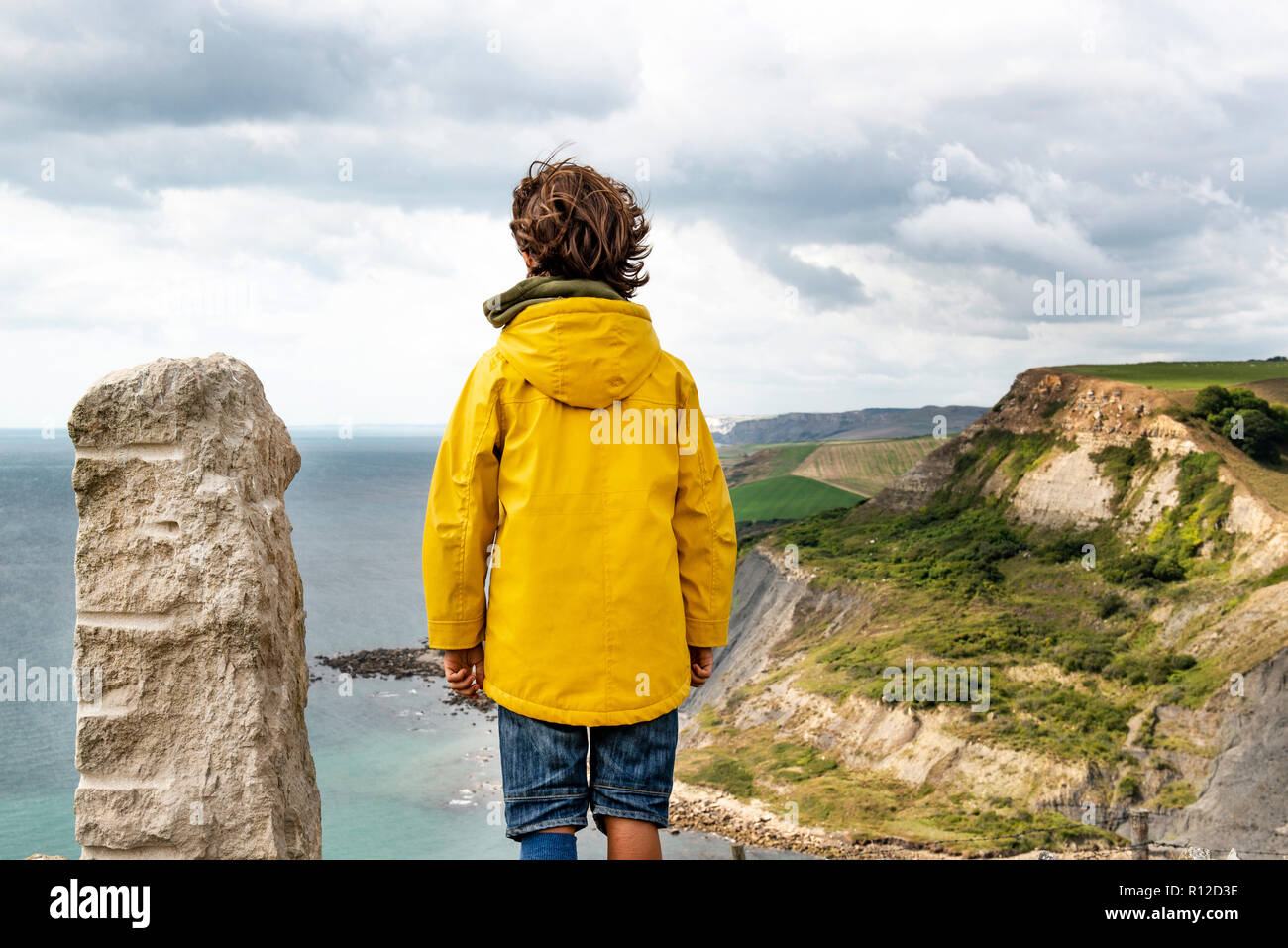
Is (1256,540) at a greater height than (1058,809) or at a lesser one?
greater

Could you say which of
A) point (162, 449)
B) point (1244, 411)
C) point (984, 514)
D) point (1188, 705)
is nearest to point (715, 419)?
point (984, 514)

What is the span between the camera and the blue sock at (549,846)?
3039 mm

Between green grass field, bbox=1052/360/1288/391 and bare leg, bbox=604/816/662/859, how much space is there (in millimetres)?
43218

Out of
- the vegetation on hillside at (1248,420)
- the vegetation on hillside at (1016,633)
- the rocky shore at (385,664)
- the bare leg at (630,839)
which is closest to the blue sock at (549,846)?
the bare leg at (630,839)

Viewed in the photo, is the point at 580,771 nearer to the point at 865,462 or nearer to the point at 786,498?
the point at 786,498

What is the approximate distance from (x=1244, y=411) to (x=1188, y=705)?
13174 mm

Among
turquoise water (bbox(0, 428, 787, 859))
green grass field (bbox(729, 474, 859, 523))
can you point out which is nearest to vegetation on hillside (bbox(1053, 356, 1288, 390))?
green grass field (bbox(729, 474, 859, 523))

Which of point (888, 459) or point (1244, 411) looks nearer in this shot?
point (1244, 411)

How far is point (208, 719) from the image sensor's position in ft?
13.5

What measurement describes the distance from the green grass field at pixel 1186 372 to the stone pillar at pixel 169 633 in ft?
142

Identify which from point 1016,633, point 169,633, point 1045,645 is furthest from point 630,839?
point 1016,633

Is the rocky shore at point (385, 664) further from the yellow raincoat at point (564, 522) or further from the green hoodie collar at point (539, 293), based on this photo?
the green hoodie collar at point (539, 293)

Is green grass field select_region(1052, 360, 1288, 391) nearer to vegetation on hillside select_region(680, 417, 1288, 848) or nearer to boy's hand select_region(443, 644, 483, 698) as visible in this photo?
vegetation on hillside select_region(680, 417, 1288, 848)
